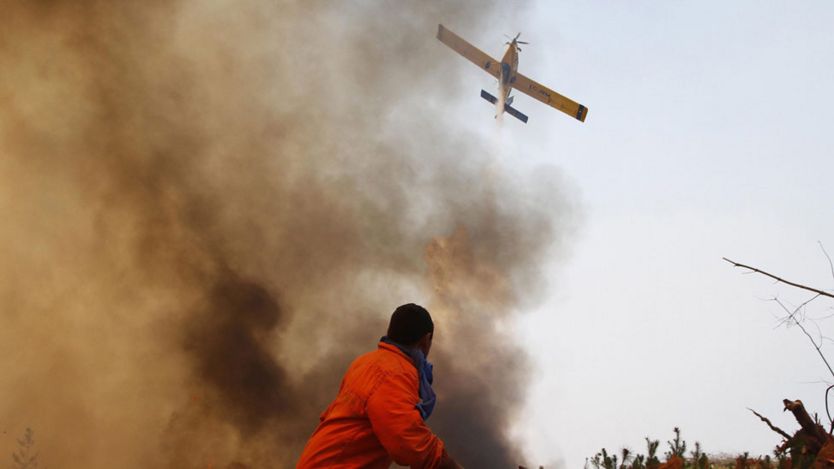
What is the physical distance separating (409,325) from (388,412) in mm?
487

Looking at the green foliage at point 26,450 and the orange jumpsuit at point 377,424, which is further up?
the green foliage at point 26,450

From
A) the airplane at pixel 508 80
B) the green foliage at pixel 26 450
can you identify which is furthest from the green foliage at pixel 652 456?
the airplane at pixel 508 80

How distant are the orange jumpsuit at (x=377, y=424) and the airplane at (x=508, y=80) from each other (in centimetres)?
3230

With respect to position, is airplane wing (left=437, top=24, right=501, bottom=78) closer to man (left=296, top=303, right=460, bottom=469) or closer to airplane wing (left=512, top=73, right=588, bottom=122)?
airplane wing (left=512, top=73, right=588, bottom=122)

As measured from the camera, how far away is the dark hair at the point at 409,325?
12.5 ft

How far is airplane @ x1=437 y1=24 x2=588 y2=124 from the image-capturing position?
1399 inches

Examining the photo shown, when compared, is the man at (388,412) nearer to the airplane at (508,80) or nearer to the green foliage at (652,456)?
the green foliage at (652,456)

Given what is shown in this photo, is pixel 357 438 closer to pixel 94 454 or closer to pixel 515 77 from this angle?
pixel 94 454

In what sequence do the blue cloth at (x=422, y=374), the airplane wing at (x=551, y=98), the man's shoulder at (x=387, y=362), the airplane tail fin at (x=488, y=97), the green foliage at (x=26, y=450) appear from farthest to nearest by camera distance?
1. the airplane wing at (x=551, y=98)
2. the airplane tail fin at (x=488, y=97)
3. the green foliage at (x=26, y=450)
4. the blue cloth at (x=422, y=374)
5. the man's shoulder at (x=387, y=362)

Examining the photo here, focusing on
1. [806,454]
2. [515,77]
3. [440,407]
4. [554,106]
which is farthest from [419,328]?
[554,106]

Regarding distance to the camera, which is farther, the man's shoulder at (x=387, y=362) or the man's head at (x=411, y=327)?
the man's head at (x=411, y=327)

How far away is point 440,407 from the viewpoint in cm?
2900

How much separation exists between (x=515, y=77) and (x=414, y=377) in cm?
3495

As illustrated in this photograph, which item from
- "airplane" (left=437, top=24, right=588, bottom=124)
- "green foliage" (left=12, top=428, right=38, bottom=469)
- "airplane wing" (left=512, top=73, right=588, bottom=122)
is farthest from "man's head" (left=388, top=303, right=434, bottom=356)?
"airplane wing" (left=512, top=73, right=588, bottom=122)
